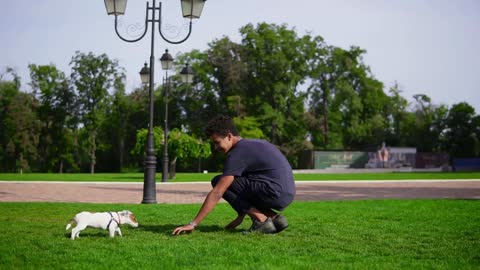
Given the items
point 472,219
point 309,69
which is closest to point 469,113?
point 309,69

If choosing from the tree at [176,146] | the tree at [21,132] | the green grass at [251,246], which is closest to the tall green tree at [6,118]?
the tree at [21,132]

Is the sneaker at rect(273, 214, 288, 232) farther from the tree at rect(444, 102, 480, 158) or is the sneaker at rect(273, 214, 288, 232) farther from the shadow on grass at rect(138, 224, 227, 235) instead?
the tree at rect(444, 102, 480, 158)

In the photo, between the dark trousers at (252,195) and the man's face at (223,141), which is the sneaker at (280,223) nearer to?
the dark trousers at (252,195)

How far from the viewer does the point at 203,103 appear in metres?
54.8

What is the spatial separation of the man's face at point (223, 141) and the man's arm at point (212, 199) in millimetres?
396

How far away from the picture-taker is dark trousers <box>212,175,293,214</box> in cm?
623

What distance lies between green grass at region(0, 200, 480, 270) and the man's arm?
195 mm

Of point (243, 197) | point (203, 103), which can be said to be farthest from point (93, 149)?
point (243, 197)

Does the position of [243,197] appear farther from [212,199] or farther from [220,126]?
[220,126]

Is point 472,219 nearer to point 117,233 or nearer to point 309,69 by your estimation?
point 117,233

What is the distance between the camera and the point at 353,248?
5379 mm

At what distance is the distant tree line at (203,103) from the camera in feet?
177

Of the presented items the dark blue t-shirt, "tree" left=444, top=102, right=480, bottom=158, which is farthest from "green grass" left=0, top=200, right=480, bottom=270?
"tree" left=444, top=102, right=480, bottom=158

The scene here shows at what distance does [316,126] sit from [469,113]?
28.5 metres
